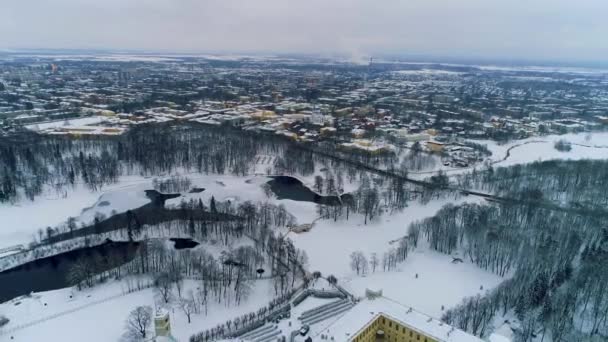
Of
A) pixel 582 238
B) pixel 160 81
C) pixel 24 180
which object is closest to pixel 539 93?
pixel 582 238

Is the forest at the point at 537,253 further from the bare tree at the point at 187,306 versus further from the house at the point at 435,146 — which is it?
the house at the point at 435,146

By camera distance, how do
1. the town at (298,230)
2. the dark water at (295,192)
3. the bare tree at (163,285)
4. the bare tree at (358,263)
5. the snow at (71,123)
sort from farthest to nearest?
the snow at (71,123) < the dark water at (295,192) < the bare tree at (358,263) < the bare tree at (163,285) < the town at (298,230)

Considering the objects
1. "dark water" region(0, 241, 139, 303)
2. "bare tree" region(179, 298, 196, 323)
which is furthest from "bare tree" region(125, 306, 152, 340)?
"dark water" region(0, 241, 139, 303)

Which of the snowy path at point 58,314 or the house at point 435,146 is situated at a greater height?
the house at point 435,146

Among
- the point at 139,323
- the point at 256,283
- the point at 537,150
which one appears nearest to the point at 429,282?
the point at 256,283

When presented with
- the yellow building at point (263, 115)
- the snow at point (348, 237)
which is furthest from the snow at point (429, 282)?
the yellow building at point (263, 115)

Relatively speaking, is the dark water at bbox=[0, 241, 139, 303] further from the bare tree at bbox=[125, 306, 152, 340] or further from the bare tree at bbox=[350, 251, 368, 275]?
the bare tree at bbox=[350, 251, 368, 275]
